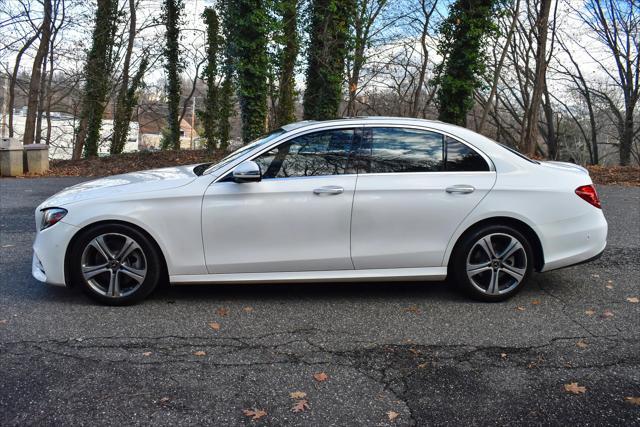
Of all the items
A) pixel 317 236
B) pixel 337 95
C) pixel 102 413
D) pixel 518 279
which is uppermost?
pixel 337 95

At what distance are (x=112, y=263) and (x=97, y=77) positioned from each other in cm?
1778

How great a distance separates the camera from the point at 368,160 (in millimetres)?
4613

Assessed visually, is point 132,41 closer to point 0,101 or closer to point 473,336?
point 0,101

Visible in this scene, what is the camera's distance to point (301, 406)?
298 cm

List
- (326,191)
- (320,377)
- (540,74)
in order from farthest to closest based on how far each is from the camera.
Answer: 1. (540,74)
2. (326,191)
3. (320,377)

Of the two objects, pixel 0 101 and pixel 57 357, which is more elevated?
pixel 0 101

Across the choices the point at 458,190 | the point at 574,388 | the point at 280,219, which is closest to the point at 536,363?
the point at 574,388

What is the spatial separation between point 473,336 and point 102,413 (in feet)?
8.40

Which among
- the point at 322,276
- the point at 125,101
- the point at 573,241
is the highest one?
the point at 125,101

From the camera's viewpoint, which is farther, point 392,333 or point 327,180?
point 327,180

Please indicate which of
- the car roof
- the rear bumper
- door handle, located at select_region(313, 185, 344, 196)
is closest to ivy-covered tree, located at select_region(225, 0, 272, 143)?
the car roof

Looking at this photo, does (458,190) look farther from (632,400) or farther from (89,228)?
(89,228)

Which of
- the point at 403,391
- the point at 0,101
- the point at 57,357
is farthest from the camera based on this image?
the point at 0,101

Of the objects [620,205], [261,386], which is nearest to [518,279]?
[261,386]
